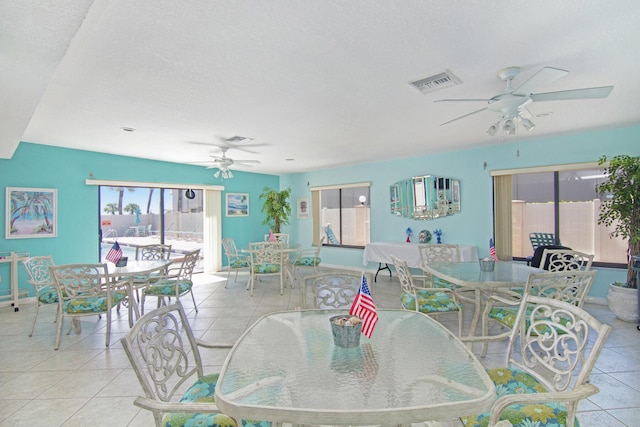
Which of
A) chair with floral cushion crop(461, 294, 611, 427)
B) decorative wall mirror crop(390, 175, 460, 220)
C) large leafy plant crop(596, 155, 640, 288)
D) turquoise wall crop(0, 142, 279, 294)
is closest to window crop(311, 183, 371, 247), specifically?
decorative wall mirror crop(390, 175, 460, 220)

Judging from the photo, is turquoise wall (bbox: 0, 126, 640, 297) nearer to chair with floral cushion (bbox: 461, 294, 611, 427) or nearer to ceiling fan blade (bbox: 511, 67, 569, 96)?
ceiling fan blade (bbox: 511, 67, 569, 96)

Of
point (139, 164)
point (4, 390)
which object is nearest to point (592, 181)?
point (4, 390)

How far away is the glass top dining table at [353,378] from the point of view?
3.21 ft

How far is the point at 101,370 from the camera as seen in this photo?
2.70 metres

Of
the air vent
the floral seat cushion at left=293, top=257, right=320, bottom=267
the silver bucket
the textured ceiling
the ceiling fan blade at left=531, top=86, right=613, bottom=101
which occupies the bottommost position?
the floral seat cushion at left=293, top=257, right=320, bottom=267

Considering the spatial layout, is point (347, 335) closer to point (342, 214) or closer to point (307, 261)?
point (307, 261)

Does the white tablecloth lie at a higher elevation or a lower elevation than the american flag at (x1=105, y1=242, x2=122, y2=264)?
lower

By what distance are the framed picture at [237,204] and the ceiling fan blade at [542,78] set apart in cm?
660

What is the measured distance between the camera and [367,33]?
1.98 meters

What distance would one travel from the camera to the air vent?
2.57m

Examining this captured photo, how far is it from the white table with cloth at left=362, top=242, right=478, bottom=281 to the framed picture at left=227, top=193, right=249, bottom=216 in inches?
135

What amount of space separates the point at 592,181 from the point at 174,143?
6566mm

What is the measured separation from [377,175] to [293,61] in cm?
482

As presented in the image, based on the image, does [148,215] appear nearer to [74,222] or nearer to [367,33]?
[74,222]
